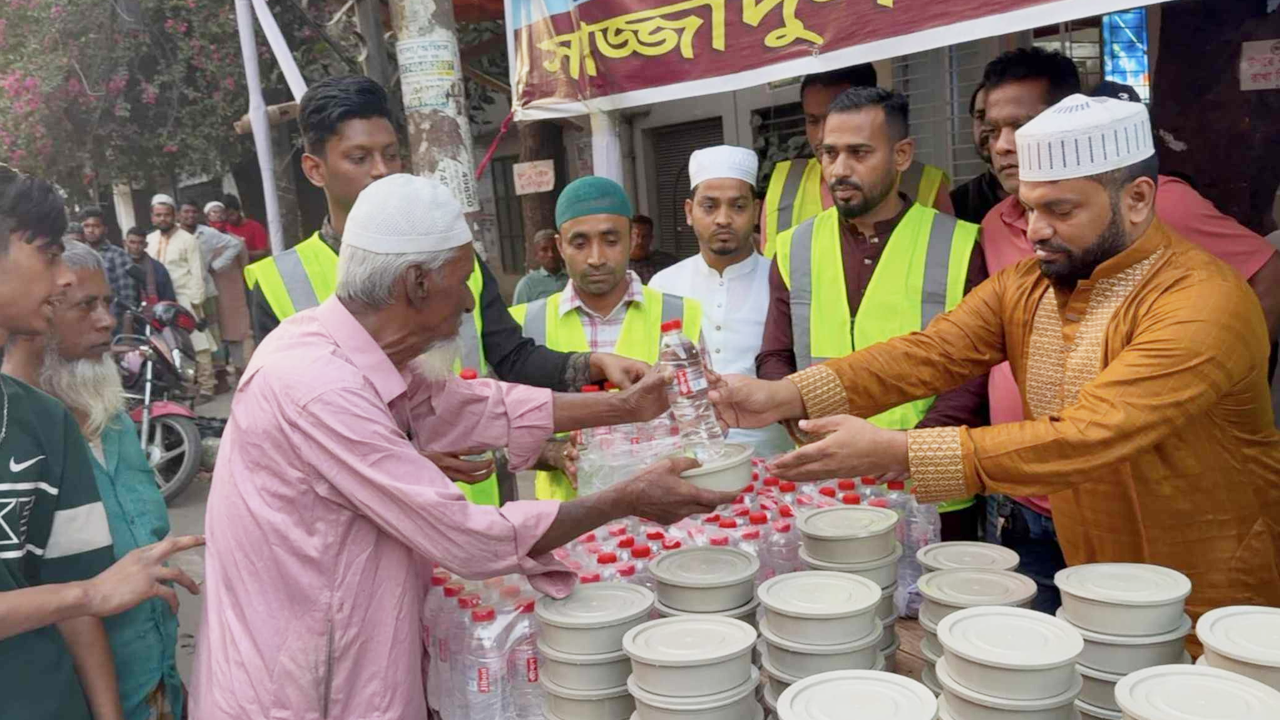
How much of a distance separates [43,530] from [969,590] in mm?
2140

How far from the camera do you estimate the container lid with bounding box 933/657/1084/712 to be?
156cm

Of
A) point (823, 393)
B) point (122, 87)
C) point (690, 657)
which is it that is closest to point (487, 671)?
point (690, 657)

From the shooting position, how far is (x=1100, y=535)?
229 centimetres

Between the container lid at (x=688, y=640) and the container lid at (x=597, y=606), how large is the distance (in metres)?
0.06

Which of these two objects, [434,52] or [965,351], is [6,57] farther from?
[965,351]

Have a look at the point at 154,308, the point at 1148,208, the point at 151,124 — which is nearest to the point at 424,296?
the point at 1148,208

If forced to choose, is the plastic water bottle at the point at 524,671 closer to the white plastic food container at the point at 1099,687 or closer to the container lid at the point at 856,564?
the container lid at the point at 856,564

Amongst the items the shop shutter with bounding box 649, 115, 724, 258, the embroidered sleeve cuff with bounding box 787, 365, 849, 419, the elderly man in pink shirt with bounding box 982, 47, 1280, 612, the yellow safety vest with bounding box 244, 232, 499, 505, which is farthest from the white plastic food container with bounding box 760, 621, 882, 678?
the shop shutter with bounding box 649, 115, 724, 258

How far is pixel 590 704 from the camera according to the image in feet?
6.23

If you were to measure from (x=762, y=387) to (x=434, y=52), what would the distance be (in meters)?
2.68

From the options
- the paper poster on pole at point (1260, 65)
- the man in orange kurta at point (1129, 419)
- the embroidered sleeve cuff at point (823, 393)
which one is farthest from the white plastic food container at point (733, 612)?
the paper poster on pole at point (1260, 65)

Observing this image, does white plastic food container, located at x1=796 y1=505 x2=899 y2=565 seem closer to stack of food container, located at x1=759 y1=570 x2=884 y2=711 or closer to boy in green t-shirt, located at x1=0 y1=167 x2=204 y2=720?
stack of food container, located at x1=759 y1=570 x2=884 y2=711

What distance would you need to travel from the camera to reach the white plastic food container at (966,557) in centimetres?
216

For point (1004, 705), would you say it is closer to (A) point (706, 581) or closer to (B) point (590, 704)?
(A) point (706, 581)
